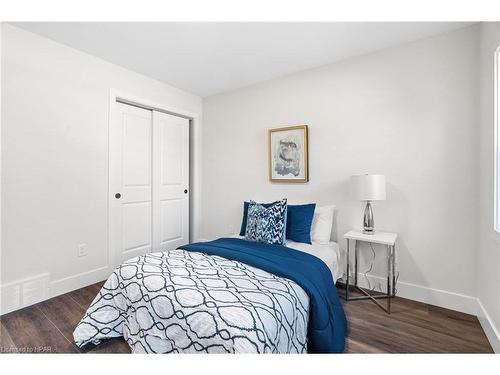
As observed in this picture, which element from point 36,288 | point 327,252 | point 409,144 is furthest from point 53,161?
point 409,144

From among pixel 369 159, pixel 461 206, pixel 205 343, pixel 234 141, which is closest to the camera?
pixel 205 343

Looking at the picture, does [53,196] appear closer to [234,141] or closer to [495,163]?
[234,141]

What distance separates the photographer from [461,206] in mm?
2094

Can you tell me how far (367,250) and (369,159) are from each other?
0.93 m

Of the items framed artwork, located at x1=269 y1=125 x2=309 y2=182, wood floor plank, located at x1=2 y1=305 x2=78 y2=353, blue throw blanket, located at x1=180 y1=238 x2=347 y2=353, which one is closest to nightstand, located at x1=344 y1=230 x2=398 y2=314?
blue throw blanket, located at x1=180 y1=238 x2=347 y2=353

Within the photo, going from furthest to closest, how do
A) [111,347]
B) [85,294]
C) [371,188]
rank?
[85,294], [371,188], [111,347]

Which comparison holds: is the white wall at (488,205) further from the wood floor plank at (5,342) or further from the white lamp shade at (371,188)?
the wood floor plank at (5,342)

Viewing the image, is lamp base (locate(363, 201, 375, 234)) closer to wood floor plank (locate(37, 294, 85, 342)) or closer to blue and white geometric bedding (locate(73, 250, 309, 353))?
blue and white geometric bedding (locate(73, 250, 309, 353))

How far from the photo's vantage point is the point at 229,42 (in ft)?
7.65

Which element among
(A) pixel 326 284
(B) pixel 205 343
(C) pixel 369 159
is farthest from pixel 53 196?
(C) pixel 369 159

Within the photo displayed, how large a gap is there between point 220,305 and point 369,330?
1273 mm

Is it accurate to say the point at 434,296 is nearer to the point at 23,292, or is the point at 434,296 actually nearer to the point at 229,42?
the point at 229,42

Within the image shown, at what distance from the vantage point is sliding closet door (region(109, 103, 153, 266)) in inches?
112

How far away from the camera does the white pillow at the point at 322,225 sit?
2562mm
